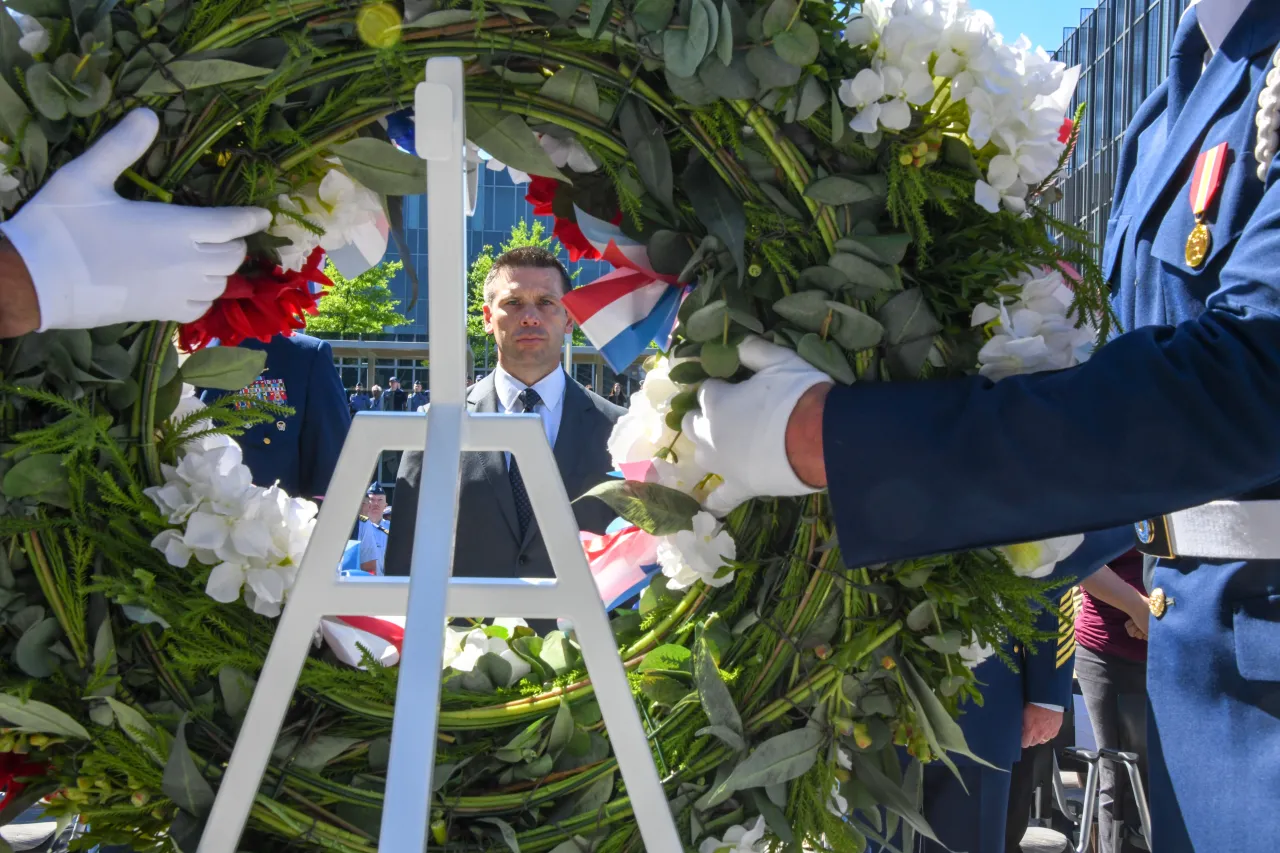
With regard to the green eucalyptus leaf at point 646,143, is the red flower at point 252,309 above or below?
below

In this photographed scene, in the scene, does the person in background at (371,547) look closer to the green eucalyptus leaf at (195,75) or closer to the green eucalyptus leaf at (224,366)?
the green eucalyptus leaf at (224,366)

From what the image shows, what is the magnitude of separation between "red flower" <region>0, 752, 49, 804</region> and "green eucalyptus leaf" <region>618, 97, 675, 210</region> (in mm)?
1048

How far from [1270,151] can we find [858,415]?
595 mm

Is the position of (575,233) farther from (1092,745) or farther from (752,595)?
(1092,745)

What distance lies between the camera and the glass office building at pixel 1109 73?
72.0ft

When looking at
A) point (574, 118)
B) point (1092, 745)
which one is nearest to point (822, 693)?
point (574, 118)

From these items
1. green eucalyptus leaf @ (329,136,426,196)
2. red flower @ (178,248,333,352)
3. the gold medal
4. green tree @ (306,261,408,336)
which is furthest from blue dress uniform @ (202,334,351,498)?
green tree @ (306,261,408,336)

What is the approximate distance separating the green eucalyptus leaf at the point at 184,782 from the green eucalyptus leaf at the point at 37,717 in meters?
0.12

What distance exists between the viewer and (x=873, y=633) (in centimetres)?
124

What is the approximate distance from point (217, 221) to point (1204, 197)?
1235 millimetres

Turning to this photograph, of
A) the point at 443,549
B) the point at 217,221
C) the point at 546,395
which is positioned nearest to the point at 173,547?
the point at 217,221

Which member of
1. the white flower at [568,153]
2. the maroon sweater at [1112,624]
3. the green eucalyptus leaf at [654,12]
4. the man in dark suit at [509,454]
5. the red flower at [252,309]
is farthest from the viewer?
the maroon sweater at [1112,624]

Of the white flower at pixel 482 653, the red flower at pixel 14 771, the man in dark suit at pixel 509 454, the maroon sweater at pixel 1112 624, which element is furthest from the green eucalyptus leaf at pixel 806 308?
the maroon sweater at pixel 1112 624

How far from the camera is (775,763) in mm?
1238
